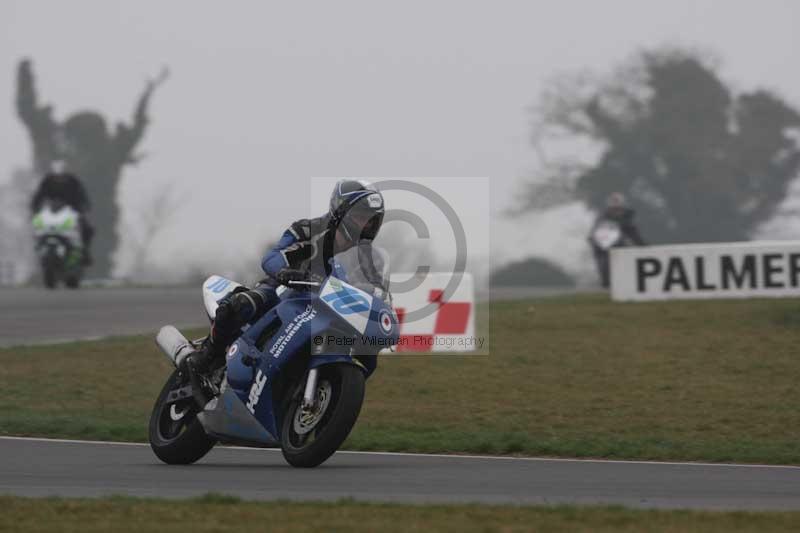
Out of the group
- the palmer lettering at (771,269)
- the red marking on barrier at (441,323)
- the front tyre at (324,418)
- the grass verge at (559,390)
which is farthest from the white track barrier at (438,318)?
the front tyre at (324,418)

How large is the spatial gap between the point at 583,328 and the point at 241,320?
34.6 ft

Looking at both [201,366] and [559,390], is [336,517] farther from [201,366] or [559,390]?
[559,390]

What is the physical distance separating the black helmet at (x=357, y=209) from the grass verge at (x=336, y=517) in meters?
2.32

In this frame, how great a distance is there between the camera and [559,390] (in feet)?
53.8

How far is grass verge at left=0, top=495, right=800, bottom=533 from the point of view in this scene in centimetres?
797

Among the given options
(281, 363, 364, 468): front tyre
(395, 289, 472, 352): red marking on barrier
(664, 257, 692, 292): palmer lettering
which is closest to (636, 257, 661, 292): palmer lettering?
(664, 257, 692, 292): palmer lettering

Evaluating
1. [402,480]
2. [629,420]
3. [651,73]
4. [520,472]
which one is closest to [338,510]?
[402,480]

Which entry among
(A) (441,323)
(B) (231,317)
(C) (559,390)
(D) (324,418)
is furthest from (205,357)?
(A) (441,323)

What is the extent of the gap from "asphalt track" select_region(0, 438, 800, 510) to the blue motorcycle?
21cm

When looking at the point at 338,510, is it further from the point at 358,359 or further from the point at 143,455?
the point at 143,455

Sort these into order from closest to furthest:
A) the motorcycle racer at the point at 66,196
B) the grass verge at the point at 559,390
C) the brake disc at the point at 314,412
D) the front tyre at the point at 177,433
Result: 1. the brake disc at the point at 314,412
2. the front tyre at the point at 177,433
3. the grass verge at the point at 559,390
4. the motorcycle racer at the point at 66,196

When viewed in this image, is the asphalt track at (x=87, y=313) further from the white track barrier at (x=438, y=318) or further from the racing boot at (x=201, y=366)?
the racing boot at (x=201, y=366)

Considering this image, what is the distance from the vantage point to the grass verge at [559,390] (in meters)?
13.3

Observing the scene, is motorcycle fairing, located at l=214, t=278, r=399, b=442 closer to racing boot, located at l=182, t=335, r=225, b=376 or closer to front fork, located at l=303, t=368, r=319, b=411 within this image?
front fork, located at l=303, t=368, r=319, b=411
